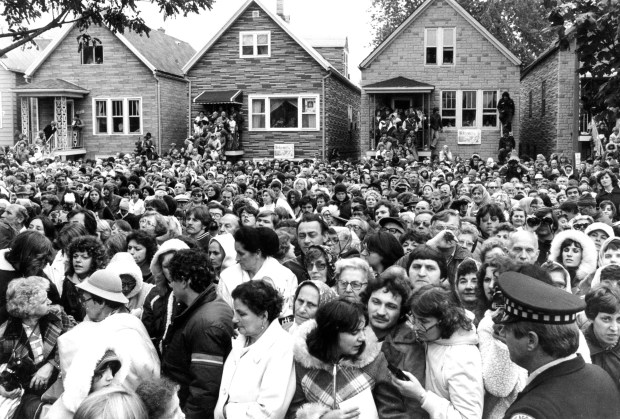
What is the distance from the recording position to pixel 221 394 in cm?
436

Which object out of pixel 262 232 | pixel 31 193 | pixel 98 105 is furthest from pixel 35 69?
pixel 262 232

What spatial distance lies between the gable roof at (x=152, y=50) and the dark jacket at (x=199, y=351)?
2837 centimetres

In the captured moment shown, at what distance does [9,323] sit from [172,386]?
7.43 feet

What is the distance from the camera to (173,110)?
116 feet

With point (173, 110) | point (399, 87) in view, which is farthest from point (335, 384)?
point (173, 110)

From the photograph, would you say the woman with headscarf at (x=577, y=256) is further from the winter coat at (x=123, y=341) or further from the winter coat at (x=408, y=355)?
the winter coat at (x=123, y=341)

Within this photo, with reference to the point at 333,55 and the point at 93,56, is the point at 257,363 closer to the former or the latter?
the point at 93,56

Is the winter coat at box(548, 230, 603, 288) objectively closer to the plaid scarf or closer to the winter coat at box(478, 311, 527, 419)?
the winter coat at box(478, 311, 527, 419)

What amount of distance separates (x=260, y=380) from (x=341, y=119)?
32.6 m

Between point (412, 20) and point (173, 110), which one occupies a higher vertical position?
point (412, 20)

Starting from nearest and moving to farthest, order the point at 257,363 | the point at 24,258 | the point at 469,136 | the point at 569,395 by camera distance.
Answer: the point at 569,395, the point at 257,363, the point at 24,258, the point at 469,136

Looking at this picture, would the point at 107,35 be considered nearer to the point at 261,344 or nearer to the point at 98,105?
the point at 98,105

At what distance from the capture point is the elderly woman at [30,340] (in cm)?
501

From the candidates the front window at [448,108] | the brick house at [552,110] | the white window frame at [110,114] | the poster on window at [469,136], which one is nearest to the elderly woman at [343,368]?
the brick house at [552,110]
